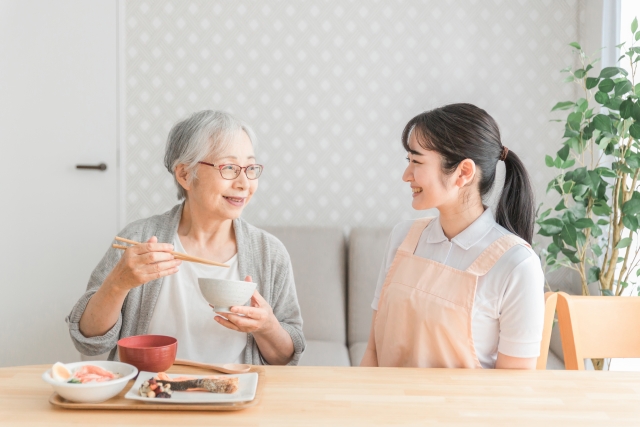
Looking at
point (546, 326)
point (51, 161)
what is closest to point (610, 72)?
point (546, 326)

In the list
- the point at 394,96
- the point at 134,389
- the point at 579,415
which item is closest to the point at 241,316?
the point at 134,389

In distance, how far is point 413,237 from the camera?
5.43 feet

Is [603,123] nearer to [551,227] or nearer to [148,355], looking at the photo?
[551,227]

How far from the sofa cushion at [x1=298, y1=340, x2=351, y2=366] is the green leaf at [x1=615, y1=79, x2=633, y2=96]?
4.94ft

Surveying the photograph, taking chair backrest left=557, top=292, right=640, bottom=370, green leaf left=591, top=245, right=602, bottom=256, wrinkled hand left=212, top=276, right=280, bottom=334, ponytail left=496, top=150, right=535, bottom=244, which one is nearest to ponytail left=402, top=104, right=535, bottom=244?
ponytail left=496, top=150, right=535, bottom=244

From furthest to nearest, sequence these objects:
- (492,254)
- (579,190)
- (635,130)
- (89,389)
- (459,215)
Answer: (579,190) < (635,130) < (459,215) < (492,254) < (89,389)

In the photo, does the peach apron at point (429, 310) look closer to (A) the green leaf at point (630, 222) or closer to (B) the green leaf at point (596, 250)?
(A) the green leaf at point (630, 222)

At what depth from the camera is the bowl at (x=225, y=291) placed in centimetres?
129

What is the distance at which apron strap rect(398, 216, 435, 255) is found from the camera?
164cm

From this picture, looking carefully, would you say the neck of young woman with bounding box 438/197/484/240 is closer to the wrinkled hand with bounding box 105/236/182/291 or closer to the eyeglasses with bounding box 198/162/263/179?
the eyeglasses with bounding box 198/162/263/179

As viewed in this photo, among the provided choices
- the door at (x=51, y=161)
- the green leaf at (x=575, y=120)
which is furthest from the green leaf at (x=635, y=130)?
the door at (x=51, y=161)

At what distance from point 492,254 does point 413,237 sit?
261 millimetres

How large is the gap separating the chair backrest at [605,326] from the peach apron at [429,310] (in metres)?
0.24

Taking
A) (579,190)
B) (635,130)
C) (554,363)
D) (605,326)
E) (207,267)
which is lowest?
(554,363)
